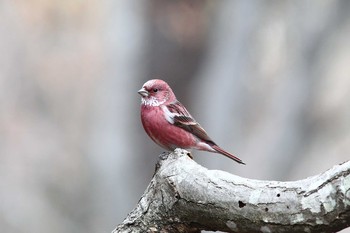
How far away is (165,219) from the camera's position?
325 centimetres

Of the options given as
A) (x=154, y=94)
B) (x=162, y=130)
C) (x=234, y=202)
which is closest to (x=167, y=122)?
(x=162, y=130)

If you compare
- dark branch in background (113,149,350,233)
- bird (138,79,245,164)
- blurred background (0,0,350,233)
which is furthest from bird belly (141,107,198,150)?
blurred background (0,0,350,233)

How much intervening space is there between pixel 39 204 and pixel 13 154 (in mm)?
594

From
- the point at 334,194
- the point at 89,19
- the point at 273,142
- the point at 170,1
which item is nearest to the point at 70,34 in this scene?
the point at 89,19

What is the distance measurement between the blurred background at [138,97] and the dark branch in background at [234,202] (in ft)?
12.5

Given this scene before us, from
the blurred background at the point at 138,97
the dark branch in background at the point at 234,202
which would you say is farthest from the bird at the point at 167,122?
the blurred background at the point at 138,97

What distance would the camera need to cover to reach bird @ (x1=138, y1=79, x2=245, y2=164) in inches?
161

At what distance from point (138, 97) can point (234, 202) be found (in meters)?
4.37

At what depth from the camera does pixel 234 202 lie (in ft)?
9.87

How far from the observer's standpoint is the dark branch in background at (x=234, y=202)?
9.05 ft

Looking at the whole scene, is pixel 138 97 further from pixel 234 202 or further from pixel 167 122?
pixel 234 202

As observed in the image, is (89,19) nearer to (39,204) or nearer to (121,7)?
(121,7)

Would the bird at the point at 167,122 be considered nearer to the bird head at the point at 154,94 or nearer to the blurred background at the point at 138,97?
the bird head at the point at 154,94

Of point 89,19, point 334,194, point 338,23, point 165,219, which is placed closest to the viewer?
point 334,194
